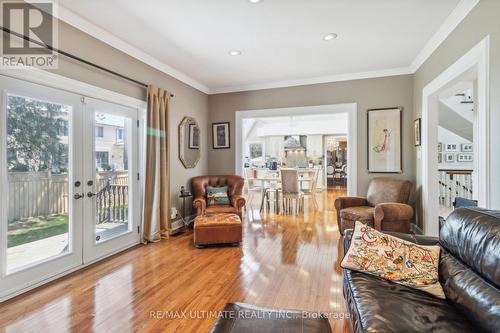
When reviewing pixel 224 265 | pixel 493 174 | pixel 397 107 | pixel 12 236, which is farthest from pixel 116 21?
pixel 397 107

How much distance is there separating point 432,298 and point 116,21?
3814 millimetres

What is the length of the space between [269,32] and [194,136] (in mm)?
2606

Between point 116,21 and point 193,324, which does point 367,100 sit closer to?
point 116,21

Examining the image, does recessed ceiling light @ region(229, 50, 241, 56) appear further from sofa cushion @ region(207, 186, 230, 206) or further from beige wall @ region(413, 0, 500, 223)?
beige wall @ region(413, 0, 500, 223)

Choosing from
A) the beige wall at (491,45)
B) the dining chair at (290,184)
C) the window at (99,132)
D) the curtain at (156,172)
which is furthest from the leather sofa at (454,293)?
Result: the dining chair at (290,184)

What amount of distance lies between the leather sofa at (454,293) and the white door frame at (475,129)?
944mm

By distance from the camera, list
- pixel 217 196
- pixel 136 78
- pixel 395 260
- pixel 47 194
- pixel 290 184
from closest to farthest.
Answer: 1. pixel 395 260
2. pixel 47 194
3. pixel 136 78
4. pixel 217 196
5. pixel 290 184

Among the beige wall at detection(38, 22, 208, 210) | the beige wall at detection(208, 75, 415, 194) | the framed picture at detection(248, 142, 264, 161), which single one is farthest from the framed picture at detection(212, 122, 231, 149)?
the framed picture at detection(248, 142, 264, 161)

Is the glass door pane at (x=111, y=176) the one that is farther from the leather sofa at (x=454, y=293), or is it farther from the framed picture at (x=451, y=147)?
the framed picture at (x=451, y=147)

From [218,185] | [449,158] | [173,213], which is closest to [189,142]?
[218,185]

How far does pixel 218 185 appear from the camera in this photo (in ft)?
16.2

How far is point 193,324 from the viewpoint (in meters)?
1.88

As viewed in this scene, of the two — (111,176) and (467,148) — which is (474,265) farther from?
(467,148)

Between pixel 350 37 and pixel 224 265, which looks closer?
pixel 224 265
